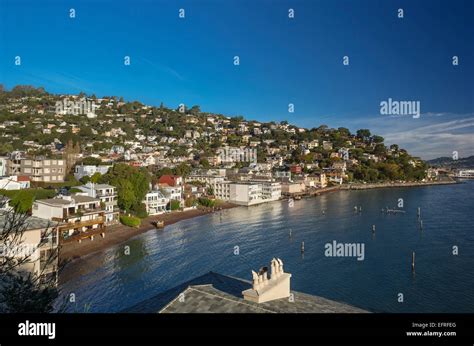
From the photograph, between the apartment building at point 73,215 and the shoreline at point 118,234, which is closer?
the shoreline at point 118,234

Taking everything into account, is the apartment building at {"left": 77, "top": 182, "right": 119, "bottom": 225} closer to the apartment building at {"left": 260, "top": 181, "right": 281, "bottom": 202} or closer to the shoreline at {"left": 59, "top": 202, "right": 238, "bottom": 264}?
the shoreline at {"left": 59, "top": 202, "right": 238, "bottom": 264}

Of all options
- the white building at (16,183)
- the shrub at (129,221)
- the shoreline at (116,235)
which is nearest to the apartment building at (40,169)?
the white building at (16,183)

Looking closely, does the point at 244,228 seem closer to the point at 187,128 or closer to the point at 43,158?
the point at 43,158

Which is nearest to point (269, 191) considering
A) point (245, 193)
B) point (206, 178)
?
point (245, 193)

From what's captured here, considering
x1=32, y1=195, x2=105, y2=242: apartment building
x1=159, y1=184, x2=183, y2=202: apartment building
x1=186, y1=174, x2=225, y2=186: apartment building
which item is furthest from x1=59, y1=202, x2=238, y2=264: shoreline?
x1=186, y1=174, x2=225, y2=186: apartment building
